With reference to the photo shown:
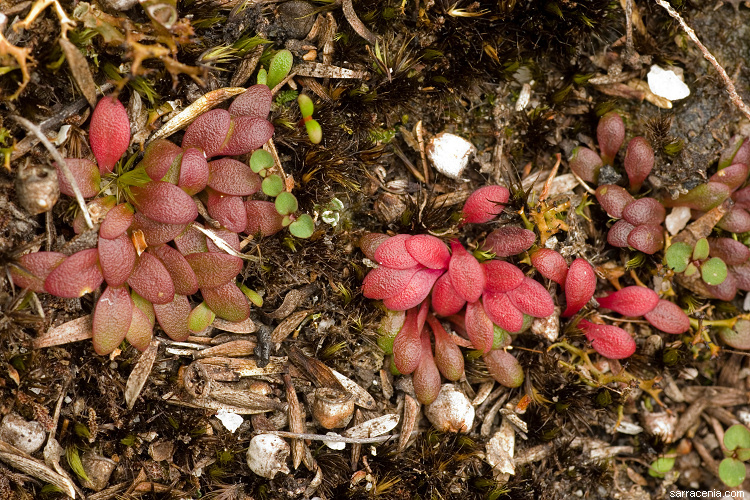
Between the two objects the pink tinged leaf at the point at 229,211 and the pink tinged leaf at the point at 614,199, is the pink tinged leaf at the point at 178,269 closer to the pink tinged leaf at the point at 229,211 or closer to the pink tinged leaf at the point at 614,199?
the pink tinged leaf at the point at 229,211

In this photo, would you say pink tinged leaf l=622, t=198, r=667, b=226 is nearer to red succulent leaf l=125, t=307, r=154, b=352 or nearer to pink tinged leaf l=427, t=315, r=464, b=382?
pink tinged leaf l=427, t=315, r=464, b=382

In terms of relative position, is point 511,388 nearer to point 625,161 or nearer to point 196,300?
point 625,161

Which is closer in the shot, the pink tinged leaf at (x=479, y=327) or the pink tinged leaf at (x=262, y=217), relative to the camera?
the pink tinged leaf at (x=262, y=217)

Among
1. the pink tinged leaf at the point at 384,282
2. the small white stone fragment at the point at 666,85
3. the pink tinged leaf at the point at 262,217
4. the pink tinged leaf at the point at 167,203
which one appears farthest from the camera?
the small white stone fragment at the point at 666,85

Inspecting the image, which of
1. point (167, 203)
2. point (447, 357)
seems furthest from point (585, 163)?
point (167, 203)

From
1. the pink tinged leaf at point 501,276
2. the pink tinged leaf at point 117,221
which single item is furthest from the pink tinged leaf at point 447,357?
the pink tinged leaf at point 117,221

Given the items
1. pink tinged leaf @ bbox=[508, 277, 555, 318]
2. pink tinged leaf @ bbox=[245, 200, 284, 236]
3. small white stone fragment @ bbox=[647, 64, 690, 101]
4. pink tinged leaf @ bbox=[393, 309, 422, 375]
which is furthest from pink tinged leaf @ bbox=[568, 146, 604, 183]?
pink tinged leaf @ bbox=[245, 200, 284, 236]

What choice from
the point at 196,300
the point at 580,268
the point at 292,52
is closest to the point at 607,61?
the point at 580,268

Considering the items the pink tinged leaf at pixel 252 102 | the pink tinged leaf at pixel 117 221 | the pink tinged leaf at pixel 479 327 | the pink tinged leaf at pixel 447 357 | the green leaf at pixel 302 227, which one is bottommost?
the pink tinged leaf at pixel 447 357
